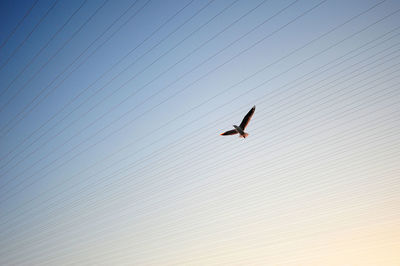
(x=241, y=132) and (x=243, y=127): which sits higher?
(x=243, y=127)

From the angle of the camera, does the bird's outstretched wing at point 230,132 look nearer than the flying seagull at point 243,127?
No

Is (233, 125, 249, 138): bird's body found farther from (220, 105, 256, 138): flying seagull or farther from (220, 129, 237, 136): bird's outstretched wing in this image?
(220, 129, 237, 136): bird's outstretched wing

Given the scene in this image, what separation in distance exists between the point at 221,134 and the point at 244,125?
80 cm

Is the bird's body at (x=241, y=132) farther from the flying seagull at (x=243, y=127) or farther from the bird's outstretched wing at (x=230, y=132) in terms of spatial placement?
the bird's outstretched wing at (x=230, y=132)

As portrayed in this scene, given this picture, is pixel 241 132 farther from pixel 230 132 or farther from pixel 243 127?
pixel 230 132

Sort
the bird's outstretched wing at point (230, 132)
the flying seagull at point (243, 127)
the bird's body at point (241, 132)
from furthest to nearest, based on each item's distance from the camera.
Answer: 1. the bird's outstretched wing at point (230, 132)
2. the bird's body at point (241, 132)
3. the flying seagull at point (243, 127)

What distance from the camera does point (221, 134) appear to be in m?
9.62

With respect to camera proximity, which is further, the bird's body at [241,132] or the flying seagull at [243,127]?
the bird's body at [241,132]

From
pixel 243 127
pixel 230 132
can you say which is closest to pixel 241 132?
pixel 243 127

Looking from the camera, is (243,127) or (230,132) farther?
(230,132)

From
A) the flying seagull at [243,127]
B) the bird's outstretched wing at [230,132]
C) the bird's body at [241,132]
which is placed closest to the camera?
the flying seagull at [243,127]

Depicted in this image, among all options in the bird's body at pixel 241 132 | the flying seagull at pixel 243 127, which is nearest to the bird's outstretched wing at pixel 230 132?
A: the flying seagull at pixel 243 127

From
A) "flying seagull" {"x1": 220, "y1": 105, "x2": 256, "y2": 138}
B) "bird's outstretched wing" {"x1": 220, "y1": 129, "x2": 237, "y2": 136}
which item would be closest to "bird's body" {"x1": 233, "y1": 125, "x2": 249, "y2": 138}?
"flying seagull" {"x1": 220, "y1": 105, "x2": 256, "y2": 138}

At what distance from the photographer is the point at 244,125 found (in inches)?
375
